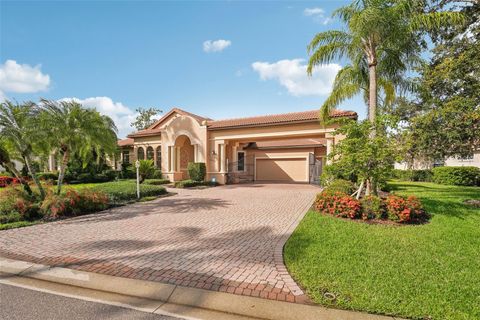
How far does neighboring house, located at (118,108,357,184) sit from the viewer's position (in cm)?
1770

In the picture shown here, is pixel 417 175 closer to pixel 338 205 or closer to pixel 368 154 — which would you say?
pixel 368 154

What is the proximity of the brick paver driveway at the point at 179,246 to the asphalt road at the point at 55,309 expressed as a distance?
78 centimetres

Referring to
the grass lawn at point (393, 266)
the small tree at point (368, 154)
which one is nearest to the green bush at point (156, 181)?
the small tree at point (368, 154)

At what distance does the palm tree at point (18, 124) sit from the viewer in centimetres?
922

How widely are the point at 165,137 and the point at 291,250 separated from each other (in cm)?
1909

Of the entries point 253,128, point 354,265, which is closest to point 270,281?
point 354,265

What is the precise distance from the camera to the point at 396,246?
5508 mm

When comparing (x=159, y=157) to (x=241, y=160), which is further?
(x=241, y=160)

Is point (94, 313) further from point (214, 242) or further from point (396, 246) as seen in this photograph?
point (396, 246)

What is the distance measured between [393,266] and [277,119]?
14513 millimetres

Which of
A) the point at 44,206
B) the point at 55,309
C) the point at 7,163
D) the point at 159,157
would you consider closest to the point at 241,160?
the point at 159,157

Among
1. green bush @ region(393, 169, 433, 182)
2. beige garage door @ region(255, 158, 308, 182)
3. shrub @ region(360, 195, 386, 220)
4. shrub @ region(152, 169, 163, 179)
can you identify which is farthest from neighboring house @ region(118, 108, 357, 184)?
green bush @ region(393, 169, 433, 182)

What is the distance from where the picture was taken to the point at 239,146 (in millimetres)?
24984

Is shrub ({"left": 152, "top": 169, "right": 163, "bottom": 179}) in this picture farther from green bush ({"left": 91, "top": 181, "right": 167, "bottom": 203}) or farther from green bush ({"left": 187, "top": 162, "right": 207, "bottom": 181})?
green bush ({"left": 91, "top": 181, "right": 167, "bottom": 203})
